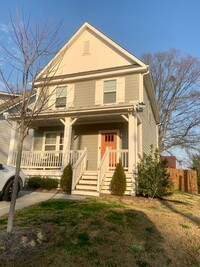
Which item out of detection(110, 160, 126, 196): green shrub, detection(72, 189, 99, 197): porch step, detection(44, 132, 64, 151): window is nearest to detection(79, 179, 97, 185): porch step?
detection(72, 189, 99, 197): porch step

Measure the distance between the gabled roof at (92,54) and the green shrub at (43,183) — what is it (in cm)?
628

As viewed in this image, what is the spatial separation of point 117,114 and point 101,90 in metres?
2.81

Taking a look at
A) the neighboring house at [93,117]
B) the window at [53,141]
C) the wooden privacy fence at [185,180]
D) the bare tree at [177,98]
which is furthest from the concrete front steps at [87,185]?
the bare tree at [177,98]

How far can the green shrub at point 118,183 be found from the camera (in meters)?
8.89

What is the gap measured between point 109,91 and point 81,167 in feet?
15.4

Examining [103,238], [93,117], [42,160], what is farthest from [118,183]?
[103,238]

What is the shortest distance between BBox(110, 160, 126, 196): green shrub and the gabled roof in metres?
6.12

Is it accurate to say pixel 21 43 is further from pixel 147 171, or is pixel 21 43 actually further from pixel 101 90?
pixel 101 90

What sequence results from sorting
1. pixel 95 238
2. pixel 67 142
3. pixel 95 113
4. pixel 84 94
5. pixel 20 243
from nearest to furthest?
pixel 20 243
pixel 95 238
pixel 95 113
pixel 67 142
pixel 84 94

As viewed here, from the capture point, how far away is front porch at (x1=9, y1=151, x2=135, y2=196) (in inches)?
366

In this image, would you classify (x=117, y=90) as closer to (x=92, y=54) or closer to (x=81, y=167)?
(x=92, y=54)

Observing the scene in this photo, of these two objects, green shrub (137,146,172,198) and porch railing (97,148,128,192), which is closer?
green shrub (137,146,172,198)

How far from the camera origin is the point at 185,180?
16172mm

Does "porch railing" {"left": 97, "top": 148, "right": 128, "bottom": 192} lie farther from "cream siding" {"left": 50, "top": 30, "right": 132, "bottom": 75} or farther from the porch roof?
"cream siding" {"left": 50, "top": 30, "right": 132, "bottom": 75}
